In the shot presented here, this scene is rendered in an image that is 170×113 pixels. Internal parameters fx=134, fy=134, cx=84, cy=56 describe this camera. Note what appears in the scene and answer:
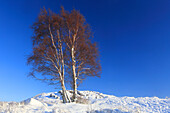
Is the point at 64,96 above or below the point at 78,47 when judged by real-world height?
below

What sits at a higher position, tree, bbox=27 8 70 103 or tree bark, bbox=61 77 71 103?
tree, bbox=27 8 70 103

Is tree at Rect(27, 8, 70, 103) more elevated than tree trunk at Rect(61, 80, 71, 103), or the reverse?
tree at Rect(27, 8, 70, 103)

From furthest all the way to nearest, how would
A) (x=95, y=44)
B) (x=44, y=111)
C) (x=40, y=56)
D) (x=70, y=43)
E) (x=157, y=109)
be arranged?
(x=95, y=44), (x=70, y=43), (x=40, y=56), (x=157, y=109), (x=44, y=111)

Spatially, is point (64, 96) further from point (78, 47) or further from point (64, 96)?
point (78, 47)

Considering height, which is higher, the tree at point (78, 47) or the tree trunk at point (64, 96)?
the tree at point (78, 47)

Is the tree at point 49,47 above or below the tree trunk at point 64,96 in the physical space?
above

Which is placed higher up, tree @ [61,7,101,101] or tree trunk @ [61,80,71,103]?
tree @ [61,7,101,101]

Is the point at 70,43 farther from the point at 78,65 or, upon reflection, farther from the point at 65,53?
the point at 78,65

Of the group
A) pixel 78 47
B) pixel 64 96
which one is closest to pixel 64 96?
pixel 64 96

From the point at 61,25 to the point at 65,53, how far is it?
98.5 inches

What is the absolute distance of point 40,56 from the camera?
10742 millimetres

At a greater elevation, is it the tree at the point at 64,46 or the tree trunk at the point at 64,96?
the tree at the point at 64,46

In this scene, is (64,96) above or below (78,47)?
below

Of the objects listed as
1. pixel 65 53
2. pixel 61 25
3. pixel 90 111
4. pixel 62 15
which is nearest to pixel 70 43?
pixel 65 53
